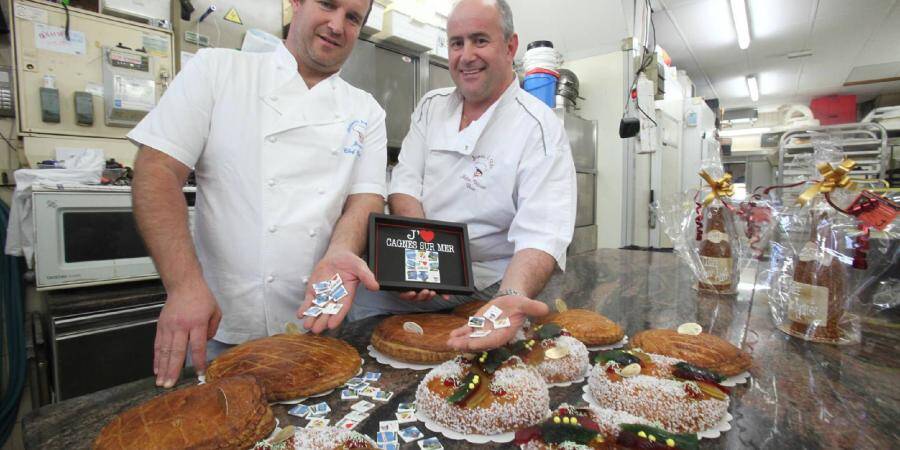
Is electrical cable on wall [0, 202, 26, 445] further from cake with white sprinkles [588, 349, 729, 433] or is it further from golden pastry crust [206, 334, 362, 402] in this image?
cake with white sprinkles [588, 349, 729, 433]

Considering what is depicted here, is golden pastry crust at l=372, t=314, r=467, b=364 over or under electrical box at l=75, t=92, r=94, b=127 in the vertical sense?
under

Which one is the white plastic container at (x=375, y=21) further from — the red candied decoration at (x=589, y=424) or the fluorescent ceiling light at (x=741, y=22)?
the fluorescent ceiling light at (x=741, y=22)

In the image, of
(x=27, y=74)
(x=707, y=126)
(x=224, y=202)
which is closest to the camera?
(x=224, y=202)

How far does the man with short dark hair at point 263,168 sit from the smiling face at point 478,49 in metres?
0.31

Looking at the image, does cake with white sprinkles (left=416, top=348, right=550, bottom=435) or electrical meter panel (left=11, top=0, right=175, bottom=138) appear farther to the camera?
electrical meter panel (left=11, top=0, right=175, bottom=138)

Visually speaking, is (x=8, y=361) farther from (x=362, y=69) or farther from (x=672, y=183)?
(x=672, y=183)

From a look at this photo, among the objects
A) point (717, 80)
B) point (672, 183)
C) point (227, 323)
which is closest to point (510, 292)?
point (227, 323)

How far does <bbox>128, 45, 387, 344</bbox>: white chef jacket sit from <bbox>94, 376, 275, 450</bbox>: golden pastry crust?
0.56 metres

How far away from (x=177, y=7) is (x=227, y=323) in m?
2.55

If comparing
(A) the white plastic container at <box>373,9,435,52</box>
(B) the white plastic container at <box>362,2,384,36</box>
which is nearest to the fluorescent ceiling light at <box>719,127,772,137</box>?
(A) the white plastic container at <box>373,9,435,52</box>

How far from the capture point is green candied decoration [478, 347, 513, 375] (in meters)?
0.82

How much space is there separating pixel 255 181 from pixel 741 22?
6.37m

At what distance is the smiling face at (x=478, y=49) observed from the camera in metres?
1.43

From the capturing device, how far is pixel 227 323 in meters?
1.26
